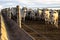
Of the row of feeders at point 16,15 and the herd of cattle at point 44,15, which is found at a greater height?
the row of feeders at point 16,15

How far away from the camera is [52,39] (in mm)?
8344

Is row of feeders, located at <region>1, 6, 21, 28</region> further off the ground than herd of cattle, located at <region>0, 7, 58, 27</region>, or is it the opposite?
row of feeders, located at <region>1, 6, 21, 28</region>

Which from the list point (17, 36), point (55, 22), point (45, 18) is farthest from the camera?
point (45, 18)

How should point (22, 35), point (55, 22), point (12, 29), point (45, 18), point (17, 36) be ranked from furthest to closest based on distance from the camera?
point (45, 18), point (55, 22), point (12, 29), point (17, 36), point (22, 35)

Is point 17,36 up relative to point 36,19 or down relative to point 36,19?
up

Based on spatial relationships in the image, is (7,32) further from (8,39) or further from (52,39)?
(52,39)

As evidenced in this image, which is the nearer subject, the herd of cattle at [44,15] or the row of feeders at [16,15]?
the row of feeders at [16,15]

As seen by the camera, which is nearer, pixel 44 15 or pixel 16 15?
pixel 16 15

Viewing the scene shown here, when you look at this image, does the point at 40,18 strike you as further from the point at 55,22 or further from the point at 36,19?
the point at 55,22

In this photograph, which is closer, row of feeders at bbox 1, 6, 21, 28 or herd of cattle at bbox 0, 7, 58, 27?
row of feeders at bbox 1, 6, 21, 28

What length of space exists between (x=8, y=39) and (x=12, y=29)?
1.18 ft

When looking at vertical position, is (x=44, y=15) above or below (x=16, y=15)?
below

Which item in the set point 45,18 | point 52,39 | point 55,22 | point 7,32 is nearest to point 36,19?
point 45,18

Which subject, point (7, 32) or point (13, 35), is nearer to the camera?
point (13, 35)
